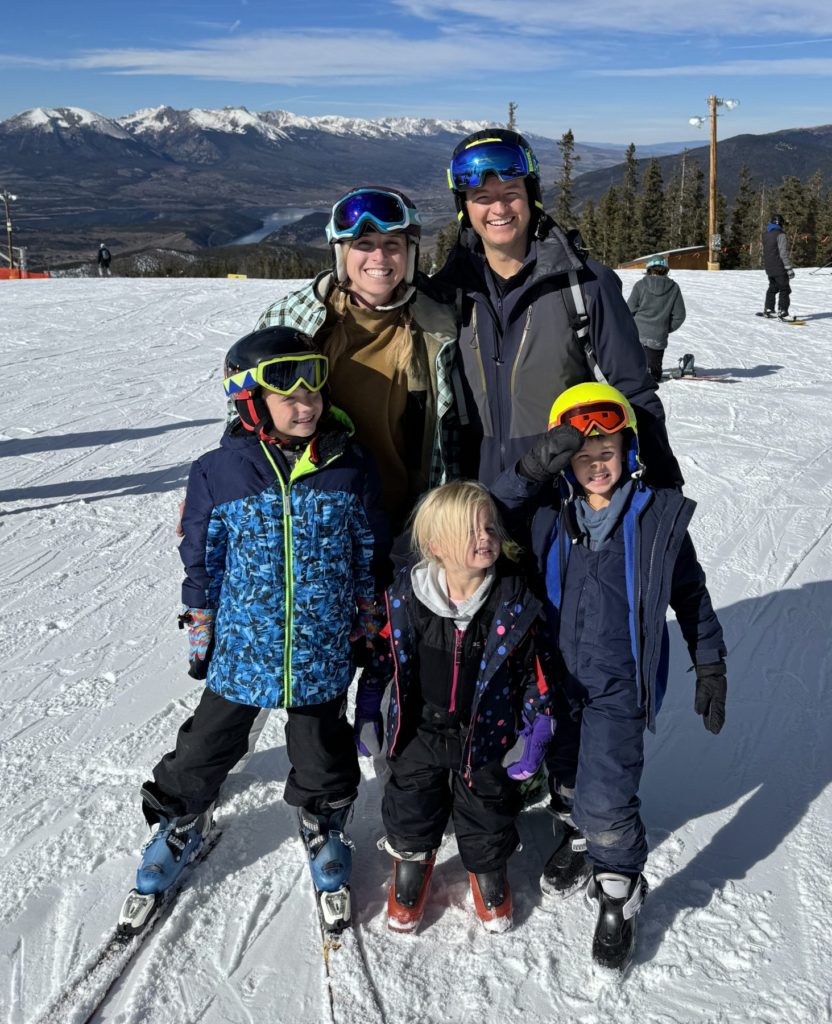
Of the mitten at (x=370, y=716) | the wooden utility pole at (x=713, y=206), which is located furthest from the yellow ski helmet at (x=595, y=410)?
the wooden utility pole at (x=713, y=206)

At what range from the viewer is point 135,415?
26.2 feet

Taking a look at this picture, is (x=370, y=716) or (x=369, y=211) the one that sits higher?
(x=369, y=211)

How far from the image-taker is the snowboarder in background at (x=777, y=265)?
497 inches

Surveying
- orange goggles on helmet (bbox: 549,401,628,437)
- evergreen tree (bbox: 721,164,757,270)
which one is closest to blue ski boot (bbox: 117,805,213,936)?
orange goggles on helmet (bbox: 549,401,628,437)

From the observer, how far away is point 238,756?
2.41 metres

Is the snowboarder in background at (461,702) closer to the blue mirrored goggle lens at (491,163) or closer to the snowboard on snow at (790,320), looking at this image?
the blue mirrored goggle lens at (491,163)

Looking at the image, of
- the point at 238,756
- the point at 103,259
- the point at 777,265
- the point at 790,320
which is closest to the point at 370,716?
the point at 238,756

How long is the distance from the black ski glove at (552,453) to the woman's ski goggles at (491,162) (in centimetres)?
70

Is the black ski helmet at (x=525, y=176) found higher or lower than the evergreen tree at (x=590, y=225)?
lower

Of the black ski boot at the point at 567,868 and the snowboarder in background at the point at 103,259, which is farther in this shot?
the snowboarder in background at the point at 103,259

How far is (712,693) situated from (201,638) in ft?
4.51

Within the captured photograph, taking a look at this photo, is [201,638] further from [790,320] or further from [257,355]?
[790,320]

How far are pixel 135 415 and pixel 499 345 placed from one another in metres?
6.37

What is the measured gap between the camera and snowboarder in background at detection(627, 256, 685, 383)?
28.2ft
